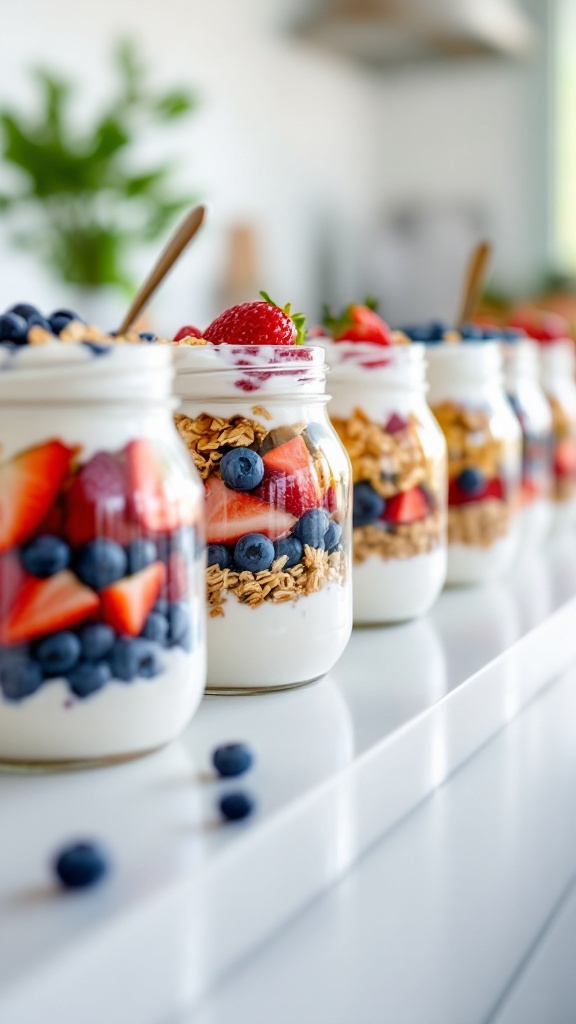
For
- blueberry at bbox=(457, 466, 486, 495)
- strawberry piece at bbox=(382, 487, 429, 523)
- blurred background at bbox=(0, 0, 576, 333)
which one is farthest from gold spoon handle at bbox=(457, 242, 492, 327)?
blurred background at bbox=(0, 0, 576, 333)

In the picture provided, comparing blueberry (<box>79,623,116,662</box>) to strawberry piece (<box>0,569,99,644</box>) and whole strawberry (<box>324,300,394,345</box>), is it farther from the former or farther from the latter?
whole strawberry (<box>324,300,394,345</box>)

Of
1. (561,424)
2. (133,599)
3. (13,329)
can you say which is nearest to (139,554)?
(133,599)

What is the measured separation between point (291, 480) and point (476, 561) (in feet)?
1.29

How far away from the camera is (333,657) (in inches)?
27.6

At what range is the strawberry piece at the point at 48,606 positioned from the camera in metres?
0.52

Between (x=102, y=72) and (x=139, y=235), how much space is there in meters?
Answer: 0.66

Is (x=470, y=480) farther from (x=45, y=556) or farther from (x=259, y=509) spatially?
(x=45, y=556)

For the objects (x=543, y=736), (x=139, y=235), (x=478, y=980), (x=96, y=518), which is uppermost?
(x=139, y=235)

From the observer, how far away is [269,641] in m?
0.67

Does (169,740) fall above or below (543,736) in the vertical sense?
above

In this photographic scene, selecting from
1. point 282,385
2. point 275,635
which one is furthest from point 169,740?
point 282,385

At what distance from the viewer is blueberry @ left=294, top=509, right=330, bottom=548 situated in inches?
26.0

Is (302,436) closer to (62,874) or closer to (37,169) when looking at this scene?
(62,874)

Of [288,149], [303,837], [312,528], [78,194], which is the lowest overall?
[303,837]
